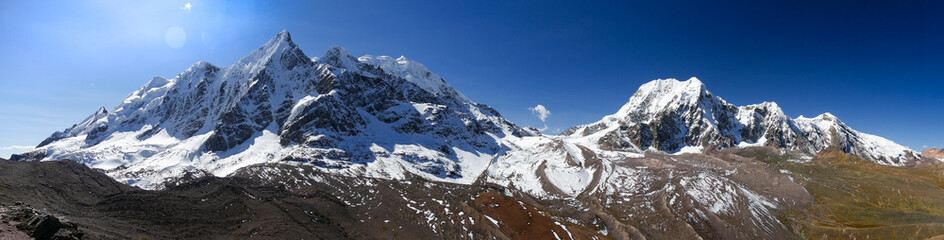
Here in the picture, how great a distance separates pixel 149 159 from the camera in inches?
7559

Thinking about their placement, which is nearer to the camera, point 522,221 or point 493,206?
point 522,221

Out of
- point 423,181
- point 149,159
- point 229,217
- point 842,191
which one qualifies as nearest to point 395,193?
point 423,181

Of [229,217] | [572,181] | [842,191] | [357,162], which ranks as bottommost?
[229,217]

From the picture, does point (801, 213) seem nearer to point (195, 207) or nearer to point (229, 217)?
point (229, 217)

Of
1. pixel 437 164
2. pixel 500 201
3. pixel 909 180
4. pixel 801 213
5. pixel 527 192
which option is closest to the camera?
pixel 801 213

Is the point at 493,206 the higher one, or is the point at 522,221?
the point at 493,206

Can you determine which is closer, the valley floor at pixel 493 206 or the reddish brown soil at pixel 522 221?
the valley floor at pixel 493 206

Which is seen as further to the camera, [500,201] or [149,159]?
[149,159]

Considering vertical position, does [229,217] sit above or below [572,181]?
below

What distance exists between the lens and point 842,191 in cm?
11069

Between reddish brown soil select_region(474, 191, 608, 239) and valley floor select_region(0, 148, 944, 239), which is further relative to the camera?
reddish brown soil select_region(474, 191, 608, 239)

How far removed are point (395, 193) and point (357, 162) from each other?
50.3 metres

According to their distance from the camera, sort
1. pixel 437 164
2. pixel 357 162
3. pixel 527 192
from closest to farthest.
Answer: pixel 527 192, pixel 357 162, pixel 437 164

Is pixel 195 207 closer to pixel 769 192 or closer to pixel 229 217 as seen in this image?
pixel 229 217
